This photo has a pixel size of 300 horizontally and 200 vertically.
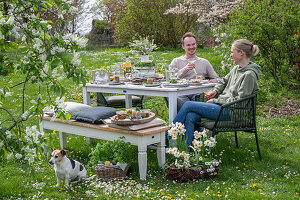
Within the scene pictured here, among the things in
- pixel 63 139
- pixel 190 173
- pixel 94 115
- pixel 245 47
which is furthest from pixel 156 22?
pixel 190 173

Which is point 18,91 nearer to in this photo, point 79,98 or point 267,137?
point 79,98

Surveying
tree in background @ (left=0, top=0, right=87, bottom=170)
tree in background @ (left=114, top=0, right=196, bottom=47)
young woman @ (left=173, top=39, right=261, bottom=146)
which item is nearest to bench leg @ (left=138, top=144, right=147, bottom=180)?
young woman @ (left=173, top=39, right=261, bottom=146)

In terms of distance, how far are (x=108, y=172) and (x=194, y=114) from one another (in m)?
1.27

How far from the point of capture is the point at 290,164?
15.3 ft

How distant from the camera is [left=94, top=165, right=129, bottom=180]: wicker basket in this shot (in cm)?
438

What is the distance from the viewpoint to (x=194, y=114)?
15.8ft

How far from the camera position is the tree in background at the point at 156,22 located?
20.3m

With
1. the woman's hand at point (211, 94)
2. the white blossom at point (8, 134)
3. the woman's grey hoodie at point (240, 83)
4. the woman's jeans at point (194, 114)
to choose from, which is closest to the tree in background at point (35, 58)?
the white blossom at point (8, 134)

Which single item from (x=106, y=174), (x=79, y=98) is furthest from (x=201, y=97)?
(x=79, y=98)

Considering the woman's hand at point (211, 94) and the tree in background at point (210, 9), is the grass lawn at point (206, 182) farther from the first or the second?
the tree in background at point (210, 9)

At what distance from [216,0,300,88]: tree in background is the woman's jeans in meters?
3.82

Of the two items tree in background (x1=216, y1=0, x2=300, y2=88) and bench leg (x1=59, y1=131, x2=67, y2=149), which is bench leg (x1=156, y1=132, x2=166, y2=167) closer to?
bench leg (x1=59, y1=131, x2=67, y2=149)

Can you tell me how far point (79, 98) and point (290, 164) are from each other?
5.86m

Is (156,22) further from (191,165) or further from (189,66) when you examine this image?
(191,165)
